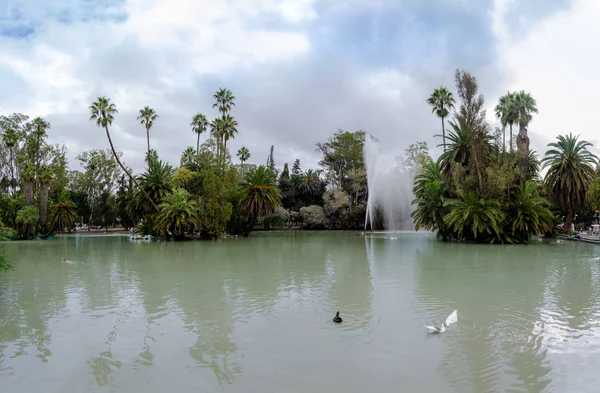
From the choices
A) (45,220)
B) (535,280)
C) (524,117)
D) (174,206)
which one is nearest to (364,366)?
(535,280)

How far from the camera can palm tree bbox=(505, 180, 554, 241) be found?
31.3 meters

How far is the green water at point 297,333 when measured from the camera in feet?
19.9

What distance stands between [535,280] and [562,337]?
7.17 m

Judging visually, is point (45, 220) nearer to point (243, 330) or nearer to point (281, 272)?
point (281, 272)

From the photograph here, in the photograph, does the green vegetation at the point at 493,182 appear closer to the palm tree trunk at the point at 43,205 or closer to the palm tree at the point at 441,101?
the palm tree at the point at 441,101

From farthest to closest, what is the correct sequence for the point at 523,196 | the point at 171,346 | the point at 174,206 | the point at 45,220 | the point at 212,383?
the point at 45,220 → the point at 174,206 → the point at 523,196 → the point at 171,346 → the point at 212,383

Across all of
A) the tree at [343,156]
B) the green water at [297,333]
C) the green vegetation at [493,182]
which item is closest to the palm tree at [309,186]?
the tree at [343,156]

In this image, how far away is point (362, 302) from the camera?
11078mm

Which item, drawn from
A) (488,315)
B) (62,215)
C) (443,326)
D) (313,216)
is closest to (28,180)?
(62,215)

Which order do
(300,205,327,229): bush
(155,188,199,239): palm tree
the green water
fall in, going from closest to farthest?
the green water < (155,188,199,239): palm tree < (300,205,327,229): bush

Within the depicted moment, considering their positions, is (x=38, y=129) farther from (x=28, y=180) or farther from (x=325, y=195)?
(x=325, y=195)

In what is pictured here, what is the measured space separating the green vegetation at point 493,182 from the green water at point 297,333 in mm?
16696

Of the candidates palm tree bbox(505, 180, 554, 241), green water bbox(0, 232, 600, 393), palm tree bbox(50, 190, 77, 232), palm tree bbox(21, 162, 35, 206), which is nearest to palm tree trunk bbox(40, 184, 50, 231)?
palm tree bbox(21, 162, 35, 206)

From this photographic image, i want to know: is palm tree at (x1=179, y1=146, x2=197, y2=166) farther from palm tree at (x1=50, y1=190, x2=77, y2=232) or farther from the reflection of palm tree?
the reflection of palm tree
